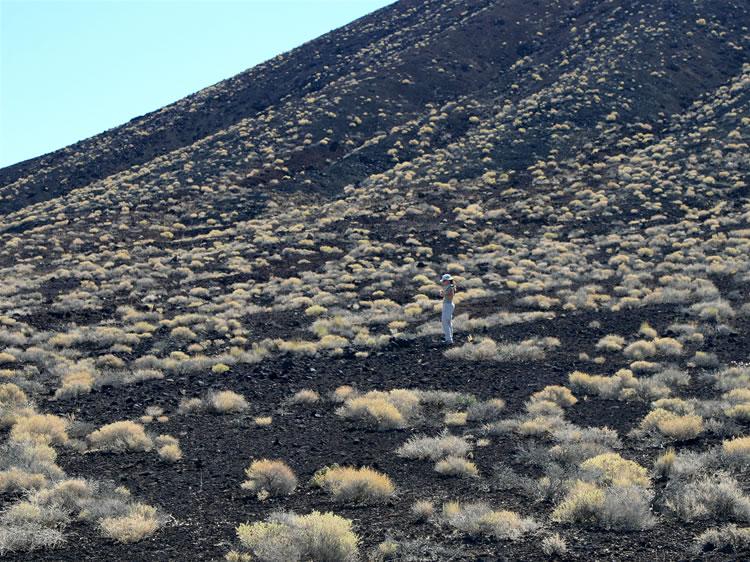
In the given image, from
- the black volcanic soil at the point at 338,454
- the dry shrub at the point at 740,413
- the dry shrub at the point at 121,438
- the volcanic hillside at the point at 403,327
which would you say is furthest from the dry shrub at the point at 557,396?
the dry shrub at the point at 121,438

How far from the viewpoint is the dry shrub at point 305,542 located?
20.2 feet

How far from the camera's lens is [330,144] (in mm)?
49125

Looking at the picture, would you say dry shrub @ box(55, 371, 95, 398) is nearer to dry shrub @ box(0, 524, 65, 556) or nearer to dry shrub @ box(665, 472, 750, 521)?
dry shrub @ box(0, 524, 65, 556)

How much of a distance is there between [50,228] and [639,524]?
3760cm

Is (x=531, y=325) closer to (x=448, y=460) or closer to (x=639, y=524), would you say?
(x=448, y=460)

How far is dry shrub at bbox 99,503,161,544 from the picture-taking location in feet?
22.6

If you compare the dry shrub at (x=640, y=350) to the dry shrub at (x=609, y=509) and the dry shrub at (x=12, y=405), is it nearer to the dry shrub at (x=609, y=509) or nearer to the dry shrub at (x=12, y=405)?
the dry shrub at (x=609, y=509)

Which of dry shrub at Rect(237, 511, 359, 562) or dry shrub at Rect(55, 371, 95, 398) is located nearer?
dry shrub at Rect(237, 511, 359, 562)

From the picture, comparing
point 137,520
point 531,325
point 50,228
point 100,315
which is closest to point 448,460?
point 137,520

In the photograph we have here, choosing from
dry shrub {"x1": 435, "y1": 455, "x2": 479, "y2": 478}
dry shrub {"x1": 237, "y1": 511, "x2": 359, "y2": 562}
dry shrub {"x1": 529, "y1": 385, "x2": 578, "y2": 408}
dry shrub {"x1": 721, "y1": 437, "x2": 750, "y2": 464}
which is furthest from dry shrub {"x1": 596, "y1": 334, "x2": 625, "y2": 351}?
dry shrub {"x1": 237, "y1": 511, "x2": 359, "y2": 562}

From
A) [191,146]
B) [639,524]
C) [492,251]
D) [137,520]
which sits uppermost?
[191,146]

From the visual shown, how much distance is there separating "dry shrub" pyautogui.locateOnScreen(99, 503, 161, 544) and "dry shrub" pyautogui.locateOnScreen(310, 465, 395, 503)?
2086mm

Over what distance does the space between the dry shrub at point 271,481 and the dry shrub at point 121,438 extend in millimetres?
2349

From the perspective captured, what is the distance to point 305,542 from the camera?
6.27m
